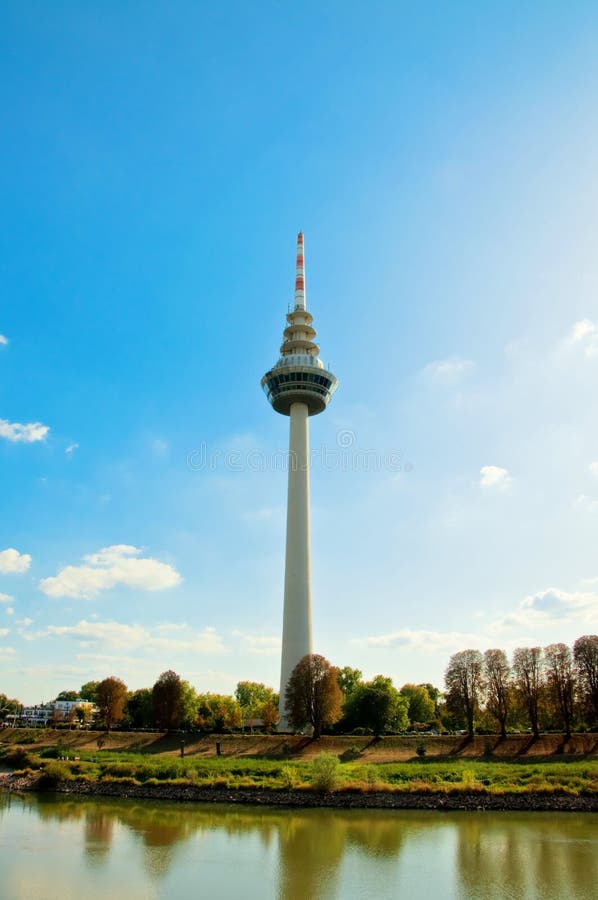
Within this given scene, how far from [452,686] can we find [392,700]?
12252 mm

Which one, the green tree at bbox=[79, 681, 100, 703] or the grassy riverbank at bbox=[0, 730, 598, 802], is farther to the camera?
the green tree at bbox=[79, 681, 100, 703]

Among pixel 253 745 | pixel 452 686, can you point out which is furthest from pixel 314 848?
pixel 452 686

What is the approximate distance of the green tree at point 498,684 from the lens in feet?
201

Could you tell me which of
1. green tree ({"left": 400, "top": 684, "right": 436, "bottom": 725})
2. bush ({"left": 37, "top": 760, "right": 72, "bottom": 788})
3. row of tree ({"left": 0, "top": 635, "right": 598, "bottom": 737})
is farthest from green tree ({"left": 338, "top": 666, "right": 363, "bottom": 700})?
bush ({"left": 37, "top": 760, "right": 72, "bottom": 788})

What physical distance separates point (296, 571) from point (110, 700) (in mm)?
27172

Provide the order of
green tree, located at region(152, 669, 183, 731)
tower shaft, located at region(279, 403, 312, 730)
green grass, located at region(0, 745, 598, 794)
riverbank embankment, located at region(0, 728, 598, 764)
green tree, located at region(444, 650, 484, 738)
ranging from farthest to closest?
tower shaft, located at region(279, 403, 312, 730) < green tree, located at region(152, 669, 183, 731) < green tree, located at region(444, 650, 484, 738) < riverbank embankment, located at region(0, 728, 598, 764) < green grass, located at region(0, 745, 598, 794)

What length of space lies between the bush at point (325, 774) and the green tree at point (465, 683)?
2379 cm

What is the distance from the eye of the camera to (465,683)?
6450 centimetres

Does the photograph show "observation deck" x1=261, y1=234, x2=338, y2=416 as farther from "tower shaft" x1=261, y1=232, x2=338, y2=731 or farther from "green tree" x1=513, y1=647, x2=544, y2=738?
"green tree" x1=513, y1=647, x2=544, y2=738

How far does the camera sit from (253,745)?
6131 cm

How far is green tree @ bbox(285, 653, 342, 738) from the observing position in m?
63.7

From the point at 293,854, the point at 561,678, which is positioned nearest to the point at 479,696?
the point at 561,678

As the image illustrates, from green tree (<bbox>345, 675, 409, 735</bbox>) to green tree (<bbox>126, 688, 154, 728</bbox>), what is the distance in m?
28.6

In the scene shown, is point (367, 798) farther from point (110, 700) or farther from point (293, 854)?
point (110, 700)
